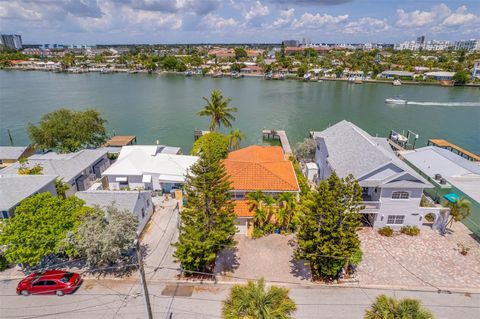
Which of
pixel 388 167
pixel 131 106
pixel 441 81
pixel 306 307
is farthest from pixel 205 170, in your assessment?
pixel 441 81

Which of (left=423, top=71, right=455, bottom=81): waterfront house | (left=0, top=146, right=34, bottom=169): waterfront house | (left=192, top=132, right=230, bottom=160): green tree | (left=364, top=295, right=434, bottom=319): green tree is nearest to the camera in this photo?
(left=364, top=295, right=434, bottom=319): green tree

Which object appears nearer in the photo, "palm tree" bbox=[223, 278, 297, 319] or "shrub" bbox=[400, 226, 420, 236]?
"palm tree" bbox=[223, 278, 297, 319]

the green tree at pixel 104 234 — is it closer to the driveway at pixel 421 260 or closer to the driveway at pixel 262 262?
the driveway at pixel 262 262

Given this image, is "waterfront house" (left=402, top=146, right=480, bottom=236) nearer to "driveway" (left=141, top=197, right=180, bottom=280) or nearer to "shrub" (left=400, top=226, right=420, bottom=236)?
"shrub" (left=400, top=226, right=420, bottom=236)

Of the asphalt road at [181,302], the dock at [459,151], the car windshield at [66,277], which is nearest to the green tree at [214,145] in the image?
the asphalt road at [181,302]

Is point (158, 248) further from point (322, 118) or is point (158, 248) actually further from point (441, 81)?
point (441, 81)

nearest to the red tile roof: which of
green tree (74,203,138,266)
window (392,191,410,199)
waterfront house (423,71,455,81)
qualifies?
window (392,191,410,199)
